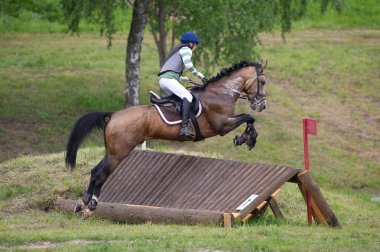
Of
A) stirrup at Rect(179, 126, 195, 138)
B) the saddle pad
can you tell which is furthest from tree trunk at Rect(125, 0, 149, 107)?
stirrup at Rect(179, 126, 195, 138)

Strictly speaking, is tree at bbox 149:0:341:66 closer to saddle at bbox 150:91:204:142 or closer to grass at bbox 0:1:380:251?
grass at bbox 0:1:380:251

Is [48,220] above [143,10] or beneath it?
beneath

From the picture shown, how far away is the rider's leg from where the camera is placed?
50.5 feet

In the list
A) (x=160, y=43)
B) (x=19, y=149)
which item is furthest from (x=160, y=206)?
(x=160, y=43)

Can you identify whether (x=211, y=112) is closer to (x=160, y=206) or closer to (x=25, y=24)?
(x=160, y=206)

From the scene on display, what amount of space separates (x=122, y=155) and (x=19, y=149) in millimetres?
11391

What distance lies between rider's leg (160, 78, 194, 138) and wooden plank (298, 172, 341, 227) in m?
2.12

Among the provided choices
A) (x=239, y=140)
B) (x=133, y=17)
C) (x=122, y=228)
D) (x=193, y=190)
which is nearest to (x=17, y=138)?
(x=133, y=17)

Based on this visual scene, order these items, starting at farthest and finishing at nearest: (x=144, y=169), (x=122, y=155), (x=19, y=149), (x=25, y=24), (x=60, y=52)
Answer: (x=25, y=24) < (x=60, y=52) < (x=19, y=149) < (x=144, y=169) < (x=122, y=155)

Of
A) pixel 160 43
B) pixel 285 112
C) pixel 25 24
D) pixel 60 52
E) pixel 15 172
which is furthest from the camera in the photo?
pixel 25 24

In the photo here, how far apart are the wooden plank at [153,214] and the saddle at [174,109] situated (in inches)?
60.6

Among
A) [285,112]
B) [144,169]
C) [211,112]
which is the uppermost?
[211,112]

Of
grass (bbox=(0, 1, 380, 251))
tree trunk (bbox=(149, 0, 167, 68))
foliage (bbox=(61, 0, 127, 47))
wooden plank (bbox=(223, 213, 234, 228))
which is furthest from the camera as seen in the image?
tree trunk (bbox=(149, 0, 167, 68))

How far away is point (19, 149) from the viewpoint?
84.8 feet
